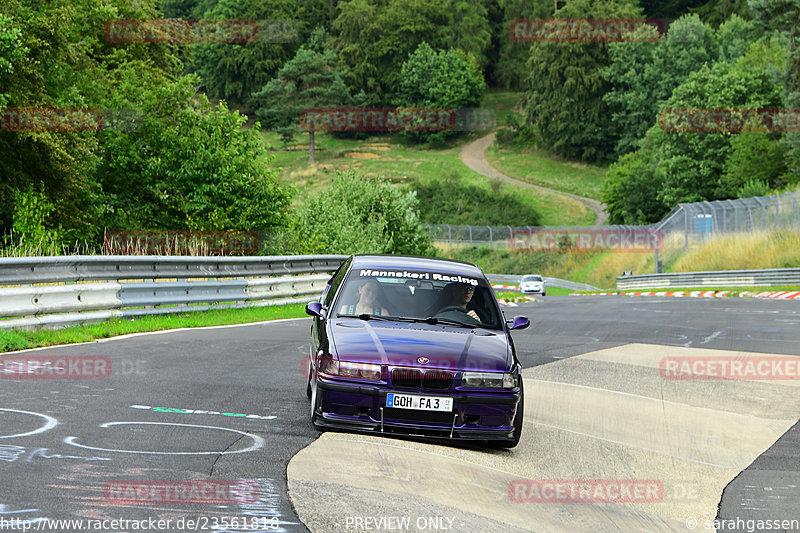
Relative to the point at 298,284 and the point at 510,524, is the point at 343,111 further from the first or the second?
the point at 510,524

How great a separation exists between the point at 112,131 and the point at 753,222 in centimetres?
2773

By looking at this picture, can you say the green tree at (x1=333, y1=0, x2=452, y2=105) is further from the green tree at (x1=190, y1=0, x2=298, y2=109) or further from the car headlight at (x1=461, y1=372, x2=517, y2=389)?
the car headlight at (x1=461, y1=372, x2=517, y2=389)

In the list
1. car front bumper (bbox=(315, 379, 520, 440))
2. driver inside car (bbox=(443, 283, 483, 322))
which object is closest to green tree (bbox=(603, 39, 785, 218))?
driver inside car (bbox=(443, 283, 483, 322))

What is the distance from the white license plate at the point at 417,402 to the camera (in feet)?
25.0

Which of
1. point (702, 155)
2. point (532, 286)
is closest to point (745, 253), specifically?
point (532, 286)

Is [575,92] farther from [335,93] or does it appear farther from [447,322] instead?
[447,322]

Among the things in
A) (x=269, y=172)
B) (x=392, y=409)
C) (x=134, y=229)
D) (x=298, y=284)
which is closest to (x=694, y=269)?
(x=269, y=172)

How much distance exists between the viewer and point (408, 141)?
137250 millimetres

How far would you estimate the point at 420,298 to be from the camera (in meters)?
9.20

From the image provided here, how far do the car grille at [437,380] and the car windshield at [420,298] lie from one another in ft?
3.91

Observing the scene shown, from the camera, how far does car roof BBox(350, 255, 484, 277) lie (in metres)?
9.59

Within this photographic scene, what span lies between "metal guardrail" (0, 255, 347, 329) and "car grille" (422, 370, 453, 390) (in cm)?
747

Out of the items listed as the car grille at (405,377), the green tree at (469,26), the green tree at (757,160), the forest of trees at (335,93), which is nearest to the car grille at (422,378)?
the car grille at (405,377)

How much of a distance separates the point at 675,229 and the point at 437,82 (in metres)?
86.3
